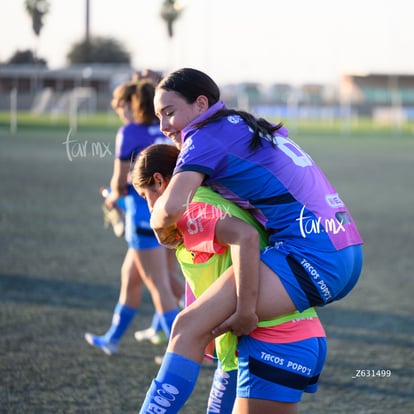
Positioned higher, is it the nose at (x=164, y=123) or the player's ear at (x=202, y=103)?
the player's ear at (x=202, y=103)

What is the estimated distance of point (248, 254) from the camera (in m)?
2.78

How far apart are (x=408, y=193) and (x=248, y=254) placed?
1512 cm

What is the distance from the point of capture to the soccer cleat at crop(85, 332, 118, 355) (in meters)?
5.77

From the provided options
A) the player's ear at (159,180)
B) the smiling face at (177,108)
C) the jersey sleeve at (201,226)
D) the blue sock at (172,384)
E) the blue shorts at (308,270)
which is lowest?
the blue sock at (172,384)

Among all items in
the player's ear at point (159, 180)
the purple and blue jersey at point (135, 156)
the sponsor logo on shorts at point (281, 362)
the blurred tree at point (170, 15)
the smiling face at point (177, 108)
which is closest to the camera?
the sponsor logo on shorts at point (281, 362)

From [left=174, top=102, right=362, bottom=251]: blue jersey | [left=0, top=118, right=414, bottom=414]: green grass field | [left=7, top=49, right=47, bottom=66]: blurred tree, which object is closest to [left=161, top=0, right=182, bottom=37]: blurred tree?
[left=0, top=118, right=414, bottom=414]: green grass field

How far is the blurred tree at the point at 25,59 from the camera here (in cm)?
711

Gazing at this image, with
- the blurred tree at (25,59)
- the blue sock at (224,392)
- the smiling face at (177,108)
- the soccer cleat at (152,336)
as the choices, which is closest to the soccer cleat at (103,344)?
the soccer cleat at (152,336)

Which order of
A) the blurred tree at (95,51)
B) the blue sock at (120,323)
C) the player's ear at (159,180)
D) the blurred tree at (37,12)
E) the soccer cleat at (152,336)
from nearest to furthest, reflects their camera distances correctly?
1. the player's ear at (159,180)
2. the blue sock at (120,323)
3. the soccer cleat at (152,336)
4. the blurred tree at (37,12)
5. the blurred tree at (95,51)

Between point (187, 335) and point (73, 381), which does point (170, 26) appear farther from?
point (187, 335)

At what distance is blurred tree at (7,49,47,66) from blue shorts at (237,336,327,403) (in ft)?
16.1

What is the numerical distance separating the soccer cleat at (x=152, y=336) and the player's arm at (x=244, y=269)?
337 cm

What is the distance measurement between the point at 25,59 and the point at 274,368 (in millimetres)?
5358

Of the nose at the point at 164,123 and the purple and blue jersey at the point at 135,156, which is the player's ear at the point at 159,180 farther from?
the purple and blue jersey at the point at 135,156
